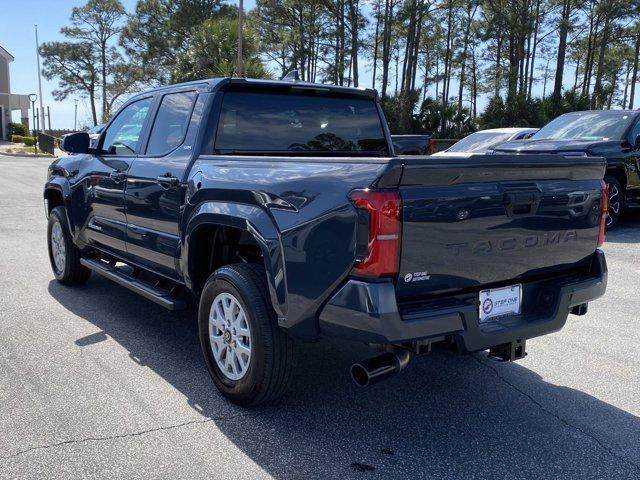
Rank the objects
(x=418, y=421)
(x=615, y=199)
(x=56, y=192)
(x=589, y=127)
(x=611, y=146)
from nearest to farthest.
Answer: (x=418, y=421) < (x=56, y=192) < (x=611, y=146) < (x=615, y=199) < (x=589, y=127)

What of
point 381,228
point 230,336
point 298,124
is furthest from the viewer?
point 298,124

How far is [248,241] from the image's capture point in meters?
3.85

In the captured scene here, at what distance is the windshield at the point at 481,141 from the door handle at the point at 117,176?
10.2m

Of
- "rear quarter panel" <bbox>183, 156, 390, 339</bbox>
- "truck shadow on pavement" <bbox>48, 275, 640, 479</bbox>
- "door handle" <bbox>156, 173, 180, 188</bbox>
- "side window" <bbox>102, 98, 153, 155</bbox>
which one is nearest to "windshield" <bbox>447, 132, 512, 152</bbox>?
"side window" <bbox>102, 98, 153, 155</bbox>

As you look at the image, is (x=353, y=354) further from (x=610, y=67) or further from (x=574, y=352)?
(x=610, y=67)

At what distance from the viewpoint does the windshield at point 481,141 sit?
13945 millimetres

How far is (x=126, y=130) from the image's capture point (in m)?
5.36

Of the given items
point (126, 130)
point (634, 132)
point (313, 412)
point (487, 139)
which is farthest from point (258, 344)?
point (487, 139)

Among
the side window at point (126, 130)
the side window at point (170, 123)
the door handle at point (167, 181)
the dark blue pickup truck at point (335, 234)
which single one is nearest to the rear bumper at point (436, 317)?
the dark blue pickup truck at point (335, 234)

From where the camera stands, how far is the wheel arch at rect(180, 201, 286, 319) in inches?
125

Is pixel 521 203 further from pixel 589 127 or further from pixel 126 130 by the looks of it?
pixel 589 127

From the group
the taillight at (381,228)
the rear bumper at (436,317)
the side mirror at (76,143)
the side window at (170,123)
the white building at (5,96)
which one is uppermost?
the white building at (5,96)

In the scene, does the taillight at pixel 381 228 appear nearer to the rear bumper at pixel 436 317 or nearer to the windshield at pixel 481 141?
the rear bumper at pixel 436 317

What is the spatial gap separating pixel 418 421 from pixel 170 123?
9.08ft
